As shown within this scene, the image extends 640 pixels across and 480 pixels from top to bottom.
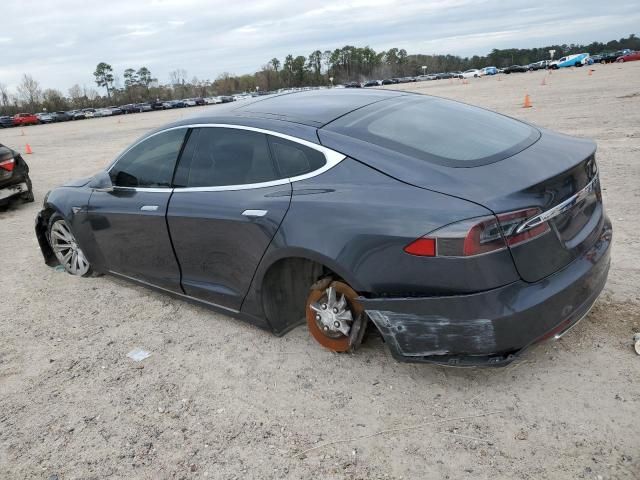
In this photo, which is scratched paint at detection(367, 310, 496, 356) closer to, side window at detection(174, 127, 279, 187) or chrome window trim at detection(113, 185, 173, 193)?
side window at detection(174, 127, 279, 187)

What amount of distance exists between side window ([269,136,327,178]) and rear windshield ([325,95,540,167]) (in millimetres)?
217

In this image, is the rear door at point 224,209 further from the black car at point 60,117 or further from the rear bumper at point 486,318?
the black car at point 60,117

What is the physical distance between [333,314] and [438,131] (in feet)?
4.23

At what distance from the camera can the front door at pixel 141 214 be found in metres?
3.99

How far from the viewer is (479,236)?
2.46 metres

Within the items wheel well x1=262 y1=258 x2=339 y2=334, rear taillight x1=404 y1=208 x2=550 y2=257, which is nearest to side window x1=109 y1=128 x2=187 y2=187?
wheel well x1=262 y1=258 x2=339 y2=334

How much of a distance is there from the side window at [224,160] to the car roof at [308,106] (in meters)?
0.16

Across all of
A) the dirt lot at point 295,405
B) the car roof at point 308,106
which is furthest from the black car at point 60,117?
the car roof at point 308,106

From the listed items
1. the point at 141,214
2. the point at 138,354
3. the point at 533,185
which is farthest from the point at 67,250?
the point at 533,185

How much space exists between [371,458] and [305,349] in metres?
1.13

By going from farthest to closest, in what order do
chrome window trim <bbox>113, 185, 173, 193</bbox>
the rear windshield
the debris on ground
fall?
chrome window trim <bbox>113, 185, 173, 193</bbox> < the debris on ground < the rear windshield

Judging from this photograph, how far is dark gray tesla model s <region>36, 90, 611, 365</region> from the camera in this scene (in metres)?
2.54

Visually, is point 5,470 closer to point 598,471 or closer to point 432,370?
point 432,370

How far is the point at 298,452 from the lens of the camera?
2.64 metres
